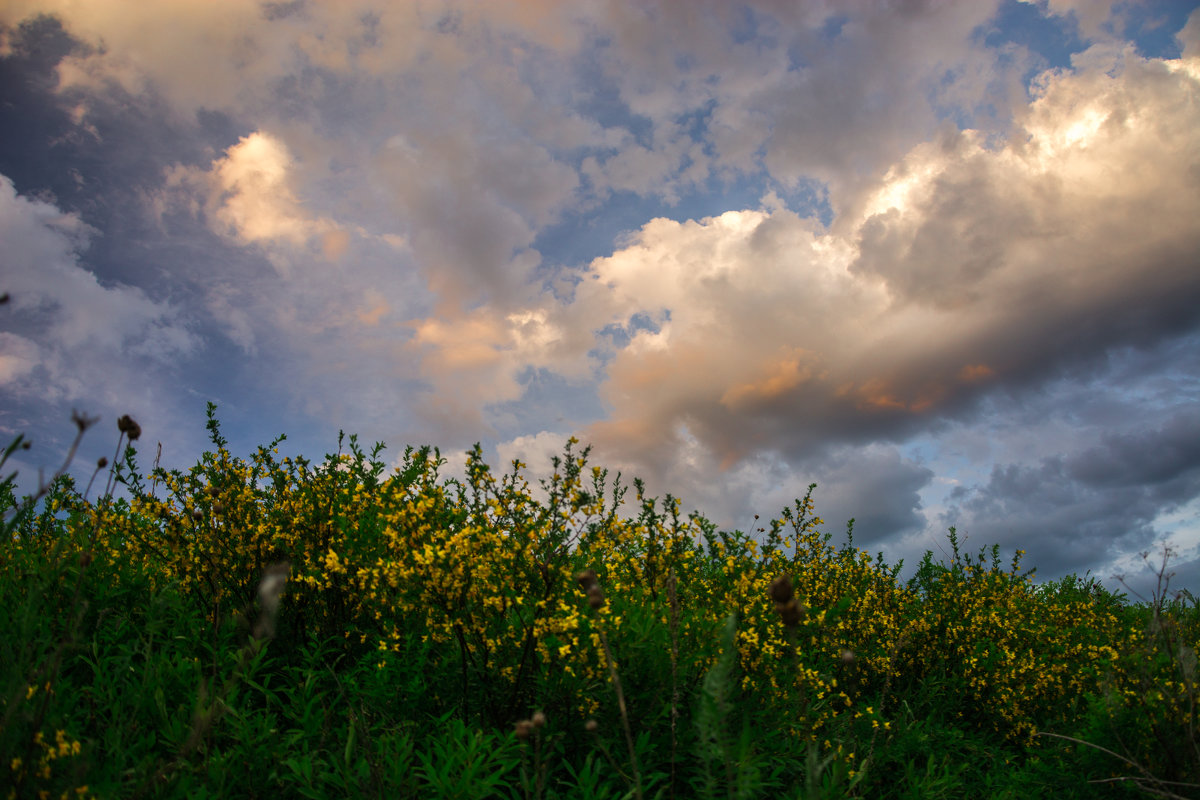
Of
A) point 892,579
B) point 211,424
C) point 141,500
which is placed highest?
point 211,424

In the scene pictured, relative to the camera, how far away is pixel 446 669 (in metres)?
4.30

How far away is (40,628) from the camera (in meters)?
3.86

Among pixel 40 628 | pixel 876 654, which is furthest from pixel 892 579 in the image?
pixel 40 628

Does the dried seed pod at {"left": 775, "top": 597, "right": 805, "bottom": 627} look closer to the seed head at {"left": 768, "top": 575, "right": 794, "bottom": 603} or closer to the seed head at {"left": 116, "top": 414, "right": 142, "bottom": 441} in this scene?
the seed head at {"left": 768, "top": 575, "right": 794, "bottom": 603}

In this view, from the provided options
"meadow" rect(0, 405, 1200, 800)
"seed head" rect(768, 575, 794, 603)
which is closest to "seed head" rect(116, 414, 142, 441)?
"meadow" rect(0, 405, 1200, 800)

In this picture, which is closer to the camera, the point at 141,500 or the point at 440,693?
the point at 440,693

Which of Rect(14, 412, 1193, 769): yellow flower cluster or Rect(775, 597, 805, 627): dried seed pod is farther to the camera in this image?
Rect(14, 412, 1193, 769): yellow flower cluster

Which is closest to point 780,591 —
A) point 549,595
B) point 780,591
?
point 780,591

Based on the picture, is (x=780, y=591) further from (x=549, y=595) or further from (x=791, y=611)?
(x=549, y=595)

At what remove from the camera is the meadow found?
119 inches

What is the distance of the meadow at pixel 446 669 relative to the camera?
3035 millimetres

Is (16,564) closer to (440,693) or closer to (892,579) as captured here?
(440,693)

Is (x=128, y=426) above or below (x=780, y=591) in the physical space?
above

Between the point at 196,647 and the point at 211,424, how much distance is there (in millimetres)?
2645
